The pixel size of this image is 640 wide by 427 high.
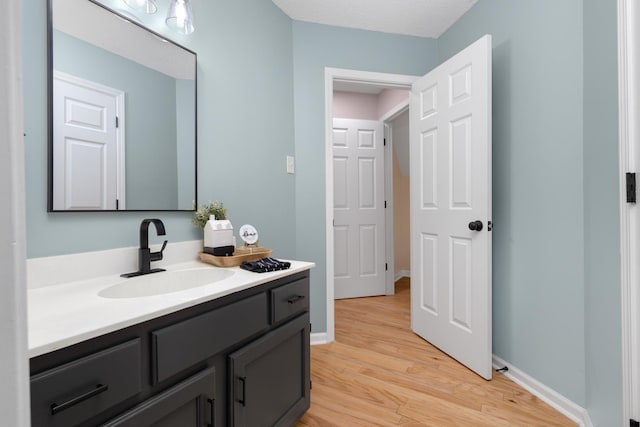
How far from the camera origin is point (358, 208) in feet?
11.3

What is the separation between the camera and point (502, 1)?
1849mm

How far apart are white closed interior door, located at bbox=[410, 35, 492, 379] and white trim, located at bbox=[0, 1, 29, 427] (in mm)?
1928

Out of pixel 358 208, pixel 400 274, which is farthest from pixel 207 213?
pixel 400 274

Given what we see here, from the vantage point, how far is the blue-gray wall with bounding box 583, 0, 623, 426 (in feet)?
3.92

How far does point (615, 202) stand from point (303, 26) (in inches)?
82.8

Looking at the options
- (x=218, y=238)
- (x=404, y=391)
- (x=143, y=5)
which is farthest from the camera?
(x=404, y=391)

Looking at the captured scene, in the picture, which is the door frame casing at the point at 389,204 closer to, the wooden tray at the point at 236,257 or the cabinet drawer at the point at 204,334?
the wooden tray at the point at 236,257

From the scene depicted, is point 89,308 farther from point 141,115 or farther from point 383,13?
point 383,13

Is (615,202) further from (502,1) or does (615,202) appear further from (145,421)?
(145,421)

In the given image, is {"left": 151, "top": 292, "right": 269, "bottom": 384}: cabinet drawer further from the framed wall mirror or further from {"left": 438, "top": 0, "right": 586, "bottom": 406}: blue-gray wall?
{"left": 438, "top": 0, "right": 586, "bottom": 406}: blue-gray wall

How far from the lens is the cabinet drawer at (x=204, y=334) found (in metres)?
0.80

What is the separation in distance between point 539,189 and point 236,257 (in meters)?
1.59

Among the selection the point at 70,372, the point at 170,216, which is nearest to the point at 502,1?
the point at 170,216

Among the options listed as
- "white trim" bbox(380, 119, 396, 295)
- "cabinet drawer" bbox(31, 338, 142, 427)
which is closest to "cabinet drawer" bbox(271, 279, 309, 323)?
"cabinet drawer" bbox(31, 338, 142, 427)
